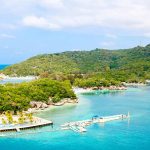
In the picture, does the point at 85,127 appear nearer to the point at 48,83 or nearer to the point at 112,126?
the point at 112,126

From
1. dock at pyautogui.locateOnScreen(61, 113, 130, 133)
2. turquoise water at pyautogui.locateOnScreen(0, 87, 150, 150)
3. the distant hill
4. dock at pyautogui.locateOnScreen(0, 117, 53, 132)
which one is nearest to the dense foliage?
turquoise water at pyautogui.locateOnScreen(0, 87, 150, 150)

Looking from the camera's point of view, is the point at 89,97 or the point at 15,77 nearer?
the point at 89,97

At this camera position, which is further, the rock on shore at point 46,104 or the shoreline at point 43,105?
the rock on shore at point 46,104

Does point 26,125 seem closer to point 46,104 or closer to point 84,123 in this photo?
point 84,123

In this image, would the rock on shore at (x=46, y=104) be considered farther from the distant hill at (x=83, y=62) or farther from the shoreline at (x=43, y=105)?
the distant hill at (x=83, y=62)

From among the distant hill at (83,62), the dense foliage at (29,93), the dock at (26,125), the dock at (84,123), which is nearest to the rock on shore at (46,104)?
the dense foliage at (29,93)

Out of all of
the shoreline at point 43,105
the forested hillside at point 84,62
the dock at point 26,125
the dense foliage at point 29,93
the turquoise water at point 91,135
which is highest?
the forested hillside at point 84,62

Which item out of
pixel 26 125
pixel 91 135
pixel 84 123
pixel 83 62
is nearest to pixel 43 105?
pixel 84 123

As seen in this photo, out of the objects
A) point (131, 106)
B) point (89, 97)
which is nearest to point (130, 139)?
point (131, 106)
